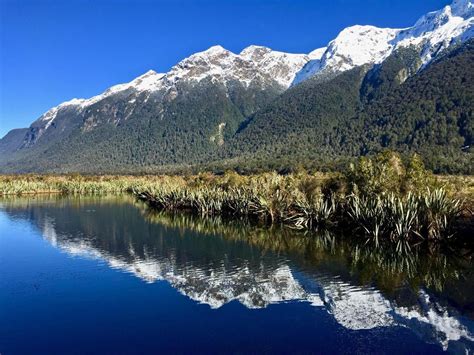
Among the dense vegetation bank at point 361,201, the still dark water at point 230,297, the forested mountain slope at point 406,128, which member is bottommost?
the still dark water at point 230,297

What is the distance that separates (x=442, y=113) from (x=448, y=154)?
99.3ft

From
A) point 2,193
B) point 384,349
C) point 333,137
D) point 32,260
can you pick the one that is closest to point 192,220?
point 32,260

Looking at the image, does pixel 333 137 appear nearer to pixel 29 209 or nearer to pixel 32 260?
pixel 29 209

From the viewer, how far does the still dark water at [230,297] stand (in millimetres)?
14648

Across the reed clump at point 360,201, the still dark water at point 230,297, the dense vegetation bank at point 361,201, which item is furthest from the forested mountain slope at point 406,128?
the still dark water at point 230,297

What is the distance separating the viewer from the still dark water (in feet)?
48.1

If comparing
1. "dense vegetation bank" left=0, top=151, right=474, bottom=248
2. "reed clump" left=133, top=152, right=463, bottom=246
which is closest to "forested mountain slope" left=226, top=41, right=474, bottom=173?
"dense vegetation bank" left=0, top=151, right=474, bottom=248

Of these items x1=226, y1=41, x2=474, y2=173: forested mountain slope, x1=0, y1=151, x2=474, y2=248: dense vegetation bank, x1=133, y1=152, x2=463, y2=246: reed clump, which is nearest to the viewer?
x1=0, y1=151, x2=474, y2=248: dense vegetation bank

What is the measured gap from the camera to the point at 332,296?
1911 cm

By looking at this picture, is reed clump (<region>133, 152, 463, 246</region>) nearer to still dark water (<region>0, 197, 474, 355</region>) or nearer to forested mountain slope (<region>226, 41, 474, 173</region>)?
still dark water (<region>0, 197, 474, 355</region>)

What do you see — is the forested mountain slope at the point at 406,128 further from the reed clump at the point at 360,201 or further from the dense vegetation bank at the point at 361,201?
the reed clump at the point at 360,201

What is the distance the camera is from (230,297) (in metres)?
19.3

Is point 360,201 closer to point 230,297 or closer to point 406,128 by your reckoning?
point 230,297

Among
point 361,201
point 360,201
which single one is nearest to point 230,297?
point 360,201
